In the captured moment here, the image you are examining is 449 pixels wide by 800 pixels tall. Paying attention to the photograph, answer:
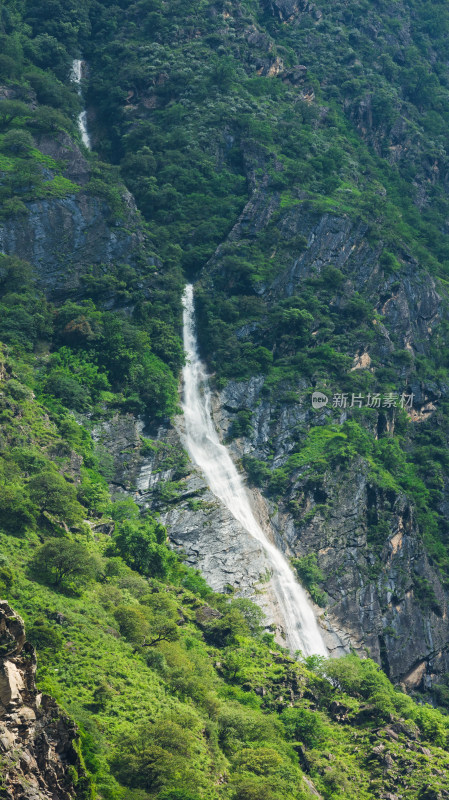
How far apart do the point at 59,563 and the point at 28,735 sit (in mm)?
20135

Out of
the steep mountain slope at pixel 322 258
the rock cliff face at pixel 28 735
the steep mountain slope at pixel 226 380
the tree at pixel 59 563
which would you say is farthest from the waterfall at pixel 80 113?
the rock cliff face at pixel 28 735

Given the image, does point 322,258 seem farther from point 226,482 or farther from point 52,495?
point 52,495

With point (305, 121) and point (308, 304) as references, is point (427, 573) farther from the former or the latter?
point (305, 121)

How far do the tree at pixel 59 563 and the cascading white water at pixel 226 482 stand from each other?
73.0 feet

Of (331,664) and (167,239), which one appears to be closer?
(331,664)

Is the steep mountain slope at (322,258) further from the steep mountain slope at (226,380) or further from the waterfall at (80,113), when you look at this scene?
the waterfall at (80,113)

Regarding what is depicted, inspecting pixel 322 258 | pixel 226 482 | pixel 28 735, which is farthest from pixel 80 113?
pixel 28 735

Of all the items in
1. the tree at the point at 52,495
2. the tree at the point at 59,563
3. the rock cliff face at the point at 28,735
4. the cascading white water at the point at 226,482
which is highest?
the rock cliff face at the point at 28,735

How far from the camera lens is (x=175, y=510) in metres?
69.1

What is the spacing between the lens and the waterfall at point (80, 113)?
101206 mm

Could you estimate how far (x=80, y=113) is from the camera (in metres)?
104

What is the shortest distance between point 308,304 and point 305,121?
98.3 feet

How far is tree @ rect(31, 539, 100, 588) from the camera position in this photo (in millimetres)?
Result: 47125

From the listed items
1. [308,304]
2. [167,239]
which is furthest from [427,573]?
A: [167,239]
